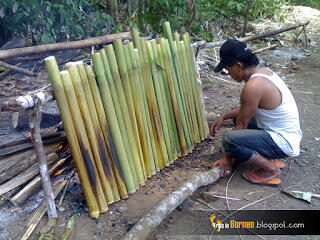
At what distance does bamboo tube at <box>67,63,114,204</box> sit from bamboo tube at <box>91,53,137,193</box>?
194 millimetres

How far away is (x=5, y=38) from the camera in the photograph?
6.04 meters

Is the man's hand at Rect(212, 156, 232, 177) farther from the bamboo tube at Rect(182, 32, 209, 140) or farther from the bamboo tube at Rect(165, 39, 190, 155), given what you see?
the bamboo tube at Rect(182, 32, 209, 140)

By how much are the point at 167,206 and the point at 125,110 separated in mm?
1011

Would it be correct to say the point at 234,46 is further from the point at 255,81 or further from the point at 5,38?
the point at 5,38

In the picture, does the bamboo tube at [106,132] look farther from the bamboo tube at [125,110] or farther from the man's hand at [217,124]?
the man's hand at [217,124]

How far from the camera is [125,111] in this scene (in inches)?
118

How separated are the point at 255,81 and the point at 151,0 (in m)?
4.55

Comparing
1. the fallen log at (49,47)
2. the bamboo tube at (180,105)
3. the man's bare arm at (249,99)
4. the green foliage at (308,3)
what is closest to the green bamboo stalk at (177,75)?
the bamboo tube at (180,105)

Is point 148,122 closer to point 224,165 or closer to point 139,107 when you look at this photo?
point 139,107

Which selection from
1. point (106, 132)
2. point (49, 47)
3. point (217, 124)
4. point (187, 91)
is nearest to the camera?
point (106, 132)

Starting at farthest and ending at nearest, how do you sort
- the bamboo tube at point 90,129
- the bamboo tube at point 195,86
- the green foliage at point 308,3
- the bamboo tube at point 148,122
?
the green foliage at point 308,3 → the bamboo tube at point 195,86 → the bamboo tube at point 148,122 → the bamboo tube at point 90,129

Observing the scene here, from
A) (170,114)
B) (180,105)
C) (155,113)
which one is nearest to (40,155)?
(155,113)

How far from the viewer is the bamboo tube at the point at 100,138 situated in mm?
2621

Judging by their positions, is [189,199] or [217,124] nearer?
[189,199]
